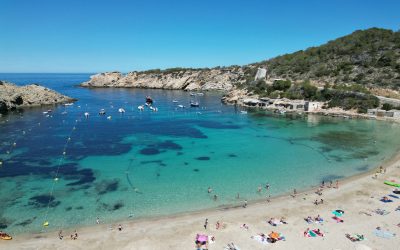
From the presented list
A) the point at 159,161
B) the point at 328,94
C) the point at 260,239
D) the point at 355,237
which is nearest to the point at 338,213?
the point at 355,237

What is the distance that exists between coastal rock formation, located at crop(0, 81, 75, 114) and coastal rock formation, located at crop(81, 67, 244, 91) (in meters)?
71.3

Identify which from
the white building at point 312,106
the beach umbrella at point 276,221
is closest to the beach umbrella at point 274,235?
the beach umbrella at point 276,221

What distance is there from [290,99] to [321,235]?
7472 cm

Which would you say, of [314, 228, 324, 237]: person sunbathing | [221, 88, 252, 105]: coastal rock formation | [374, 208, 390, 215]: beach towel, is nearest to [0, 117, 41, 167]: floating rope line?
[314, 228, 324, 237]: person sunbathing

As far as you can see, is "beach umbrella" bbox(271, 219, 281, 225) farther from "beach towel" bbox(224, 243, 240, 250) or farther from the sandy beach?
"beach towel" bbox(224, 243, 240, 250)

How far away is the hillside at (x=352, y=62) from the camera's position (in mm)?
95625

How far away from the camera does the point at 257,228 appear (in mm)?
25828

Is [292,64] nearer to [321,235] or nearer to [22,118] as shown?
[22,118]

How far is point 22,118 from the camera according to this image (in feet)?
250

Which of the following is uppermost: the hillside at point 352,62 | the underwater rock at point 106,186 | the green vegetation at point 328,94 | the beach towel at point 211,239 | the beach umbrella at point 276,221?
the hillside at point 352,62

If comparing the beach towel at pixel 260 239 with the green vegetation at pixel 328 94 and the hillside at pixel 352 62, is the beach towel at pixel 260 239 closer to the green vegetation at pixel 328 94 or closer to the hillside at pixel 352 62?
the green vegetation at pixel 328 94

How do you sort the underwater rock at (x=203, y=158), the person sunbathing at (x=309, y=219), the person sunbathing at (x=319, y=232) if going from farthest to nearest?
the underwater rock at (x=203, y=158) < the person sunbathing at (x=309, y=219) < the person sunbathing at (x=319, y=232)

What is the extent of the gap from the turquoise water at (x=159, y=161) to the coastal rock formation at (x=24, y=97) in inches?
542

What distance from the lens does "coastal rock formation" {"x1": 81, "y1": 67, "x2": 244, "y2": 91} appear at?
167 m
